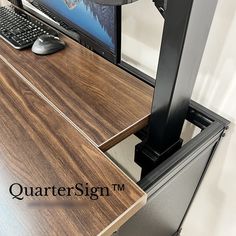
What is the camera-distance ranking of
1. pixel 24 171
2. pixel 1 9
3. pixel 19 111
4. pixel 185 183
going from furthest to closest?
pixel 1 9 < pixel 185 183 < pixel 19 111 < pixel 24 171

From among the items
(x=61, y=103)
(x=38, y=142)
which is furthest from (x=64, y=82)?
(x=38, y=142)

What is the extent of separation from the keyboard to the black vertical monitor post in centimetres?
10

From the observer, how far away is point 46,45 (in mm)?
929

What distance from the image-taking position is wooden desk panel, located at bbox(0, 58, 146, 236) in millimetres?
468

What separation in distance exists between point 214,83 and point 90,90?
367 mm

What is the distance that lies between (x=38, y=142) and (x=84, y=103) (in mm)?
182

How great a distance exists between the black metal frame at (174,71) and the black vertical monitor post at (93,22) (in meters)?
0.19

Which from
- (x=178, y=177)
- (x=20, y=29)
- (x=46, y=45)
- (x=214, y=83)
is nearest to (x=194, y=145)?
(x=178, y=177)

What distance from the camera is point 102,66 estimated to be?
2.91ft

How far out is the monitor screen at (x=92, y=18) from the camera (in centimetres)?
70

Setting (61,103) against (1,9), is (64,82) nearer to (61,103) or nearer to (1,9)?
(61,103)

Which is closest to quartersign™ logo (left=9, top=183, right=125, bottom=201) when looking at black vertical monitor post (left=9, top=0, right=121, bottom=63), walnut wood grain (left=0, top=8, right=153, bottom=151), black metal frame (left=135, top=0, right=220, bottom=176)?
walnut wood grain (left=0, top=8, right=153, bottom=151)

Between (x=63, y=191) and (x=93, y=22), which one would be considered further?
(x=93, y=22)

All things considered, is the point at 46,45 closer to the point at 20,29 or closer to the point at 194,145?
the point at 20,29
